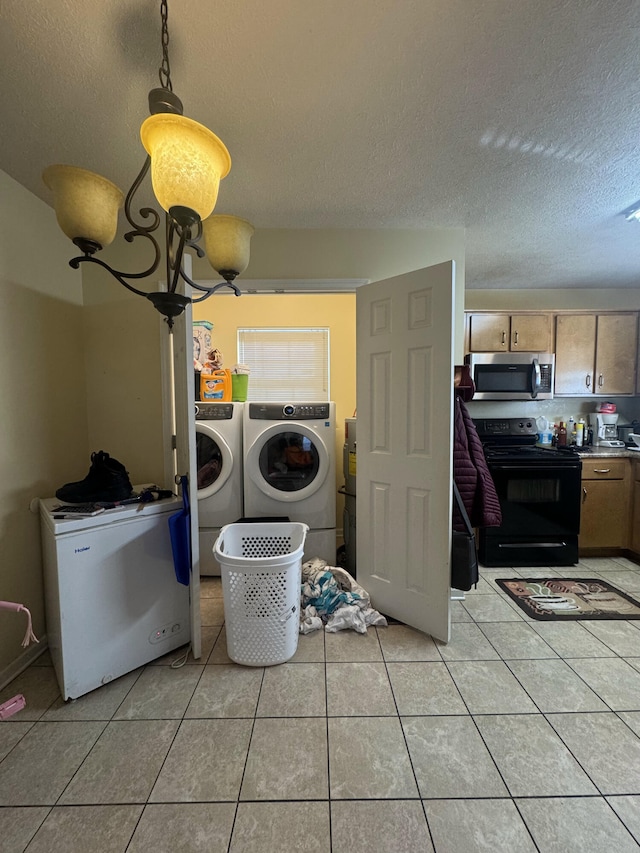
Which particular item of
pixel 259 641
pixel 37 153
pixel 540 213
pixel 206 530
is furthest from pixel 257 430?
pixel 540 213

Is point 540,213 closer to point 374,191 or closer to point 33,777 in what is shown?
point 374,191

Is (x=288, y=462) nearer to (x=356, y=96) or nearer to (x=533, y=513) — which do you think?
(x=533, y=513)

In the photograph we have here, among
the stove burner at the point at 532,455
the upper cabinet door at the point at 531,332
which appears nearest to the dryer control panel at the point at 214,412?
the stove burner at the point at 532,455

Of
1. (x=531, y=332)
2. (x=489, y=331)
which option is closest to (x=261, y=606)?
(x=489, y=331)

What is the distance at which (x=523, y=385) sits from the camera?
10.1 feet

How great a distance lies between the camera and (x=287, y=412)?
8.45ft

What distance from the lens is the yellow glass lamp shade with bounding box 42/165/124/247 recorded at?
2.92 ft

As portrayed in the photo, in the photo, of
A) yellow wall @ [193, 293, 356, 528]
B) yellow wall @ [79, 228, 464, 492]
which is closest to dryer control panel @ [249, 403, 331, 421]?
yellow wall @ [79, 228, 464, 492]

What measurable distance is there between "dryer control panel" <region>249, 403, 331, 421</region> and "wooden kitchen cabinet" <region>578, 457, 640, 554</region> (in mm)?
2138

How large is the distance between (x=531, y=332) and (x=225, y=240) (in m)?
2.96

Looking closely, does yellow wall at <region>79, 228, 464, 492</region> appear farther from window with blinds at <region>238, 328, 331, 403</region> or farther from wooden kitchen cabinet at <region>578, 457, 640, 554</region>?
wooden kitchen cabinet at <region>578, 457, 640, 554</region>

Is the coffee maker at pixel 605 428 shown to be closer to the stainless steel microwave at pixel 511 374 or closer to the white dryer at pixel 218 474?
the stainless steel microwave at pixel 511 374

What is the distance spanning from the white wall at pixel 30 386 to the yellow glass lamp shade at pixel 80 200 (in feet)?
3.57

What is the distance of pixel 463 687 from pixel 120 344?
260 centimetres
